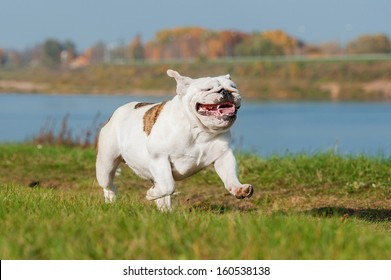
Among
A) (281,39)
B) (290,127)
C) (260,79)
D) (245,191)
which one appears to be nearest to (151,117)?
(245,191)

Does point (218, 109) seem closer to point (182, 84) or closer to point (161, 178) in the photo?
point (182, 84)

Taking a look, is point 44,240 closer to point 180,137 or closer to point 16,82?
point 180,137

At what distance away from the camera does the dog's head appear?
25.1ft

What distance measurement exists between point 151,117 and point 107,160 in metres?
0.92

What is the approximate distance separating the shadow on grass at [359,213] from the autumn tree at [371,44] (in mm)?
111547

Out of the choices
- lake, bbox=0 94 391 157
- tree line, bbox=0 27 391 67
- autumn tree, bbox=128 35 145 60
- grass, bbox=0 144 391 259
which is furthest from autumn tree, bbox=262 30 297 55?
grass, bbox=0 144 391 259

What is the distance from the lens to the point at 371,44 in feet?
400

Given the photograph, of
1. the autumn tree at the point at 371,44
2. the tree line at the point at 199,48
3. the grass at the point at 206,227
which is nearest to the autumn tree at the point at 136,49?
the tree line at the point at 199,48

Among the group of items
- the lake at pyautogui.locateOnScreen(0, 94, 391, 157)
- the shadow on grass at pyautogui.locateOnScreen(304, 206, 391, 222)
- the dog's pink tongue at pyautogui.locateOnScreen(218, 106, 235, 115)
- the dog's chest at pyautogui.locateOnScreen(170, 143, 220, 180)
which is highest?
the dog's pink tongue at pyautogui.locateOnScreen(218, 106, 235, 115)

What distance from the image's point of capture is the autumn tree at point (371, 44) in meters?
120

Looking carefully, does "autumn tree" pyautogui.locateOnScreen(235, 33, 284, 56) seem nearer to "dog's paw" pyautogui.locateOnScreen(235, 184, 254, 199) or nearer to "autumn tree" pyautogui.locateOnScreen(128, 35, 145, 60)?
"autumn tree" pyautogui.locateOnScreen(128, 35, 145, 60)

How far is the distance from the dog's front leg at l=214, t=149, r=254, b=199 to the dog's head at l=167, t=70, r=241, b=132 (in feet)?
0.88

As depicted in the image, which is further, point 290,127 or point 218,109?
point 290,127

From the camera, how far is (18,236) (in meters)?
5.72
